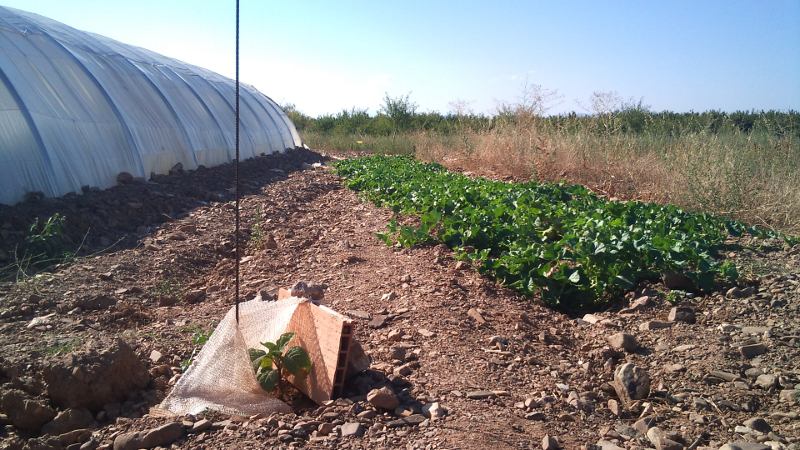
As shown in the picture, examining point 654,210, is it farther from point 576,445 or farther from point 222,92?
point 222,92

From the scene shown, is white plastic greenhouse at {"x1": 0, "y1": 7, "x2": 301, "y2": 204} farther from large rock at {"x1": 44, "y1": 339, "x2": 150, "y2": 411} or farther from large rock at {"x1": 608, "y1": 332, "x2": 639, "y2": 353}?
large rock at {"x1": 608, "y1": 332, "x2": 639, "y2": 353}

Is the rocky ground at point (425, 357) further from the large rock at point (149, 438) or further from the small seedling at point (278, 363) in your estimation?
the small seedling at point (278, 363)

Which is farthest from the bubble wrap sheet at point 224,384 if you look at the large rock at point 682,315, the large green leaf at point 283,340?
the large rock at point 682,315

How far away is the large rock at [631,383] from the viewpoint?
2.93 metres

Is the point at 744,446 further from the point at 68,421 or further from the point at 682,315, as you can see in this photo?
the point at 68,421

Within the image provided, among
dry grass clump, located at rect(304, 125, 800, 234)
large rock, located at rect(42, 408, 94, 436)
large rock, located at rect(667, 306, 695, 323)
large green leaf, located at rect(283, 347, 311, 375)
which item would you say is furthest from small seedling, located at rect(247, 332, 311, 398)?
dry grass clump, located at rect(304, 125, 800, 234)

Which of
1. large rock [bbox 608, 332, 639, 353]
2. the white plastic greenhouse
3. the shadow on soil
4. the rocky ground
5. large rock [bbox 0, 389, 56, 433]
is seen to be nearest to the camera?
the rocky ground

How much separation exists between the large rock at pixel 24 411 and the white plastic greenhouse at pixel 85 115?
4502 mm

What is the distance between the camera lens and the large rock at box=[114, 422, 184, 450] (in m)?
2.51

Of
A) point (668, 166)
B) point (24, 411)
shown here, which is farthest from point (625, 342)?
point (668, 166)

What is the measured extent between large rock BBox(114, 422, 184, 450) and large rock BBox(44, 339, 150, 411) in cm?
39

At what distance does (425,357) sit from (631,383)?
3.29 feet

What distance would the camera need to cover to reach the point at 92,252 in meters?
5.76

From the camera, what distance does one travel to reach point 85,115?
27.5 ft
